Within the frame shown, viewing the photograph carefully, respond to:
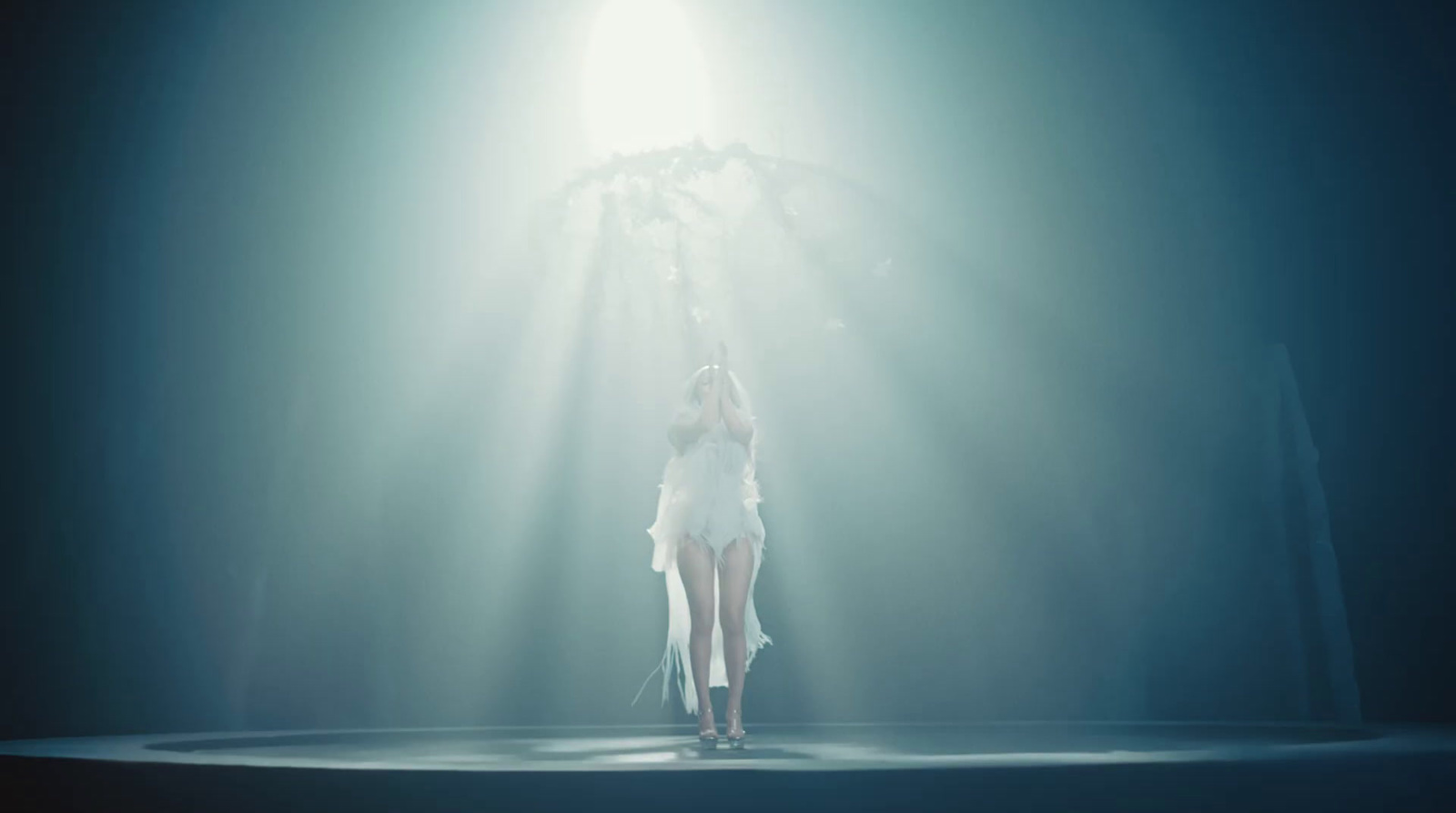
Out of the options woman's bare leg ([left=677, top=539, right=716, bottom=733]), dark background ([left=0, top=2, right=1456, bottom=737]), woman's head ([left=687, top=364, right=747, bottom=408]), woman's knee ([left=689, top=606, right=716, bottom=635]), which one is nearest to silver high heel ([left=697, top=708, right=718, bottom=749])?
woman's bare leg ([left=677, top=539, right=716, bottom=733])

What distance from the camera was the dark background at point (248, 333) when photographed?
217 inches

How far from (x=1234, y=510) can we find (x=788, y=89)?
3.40 metres

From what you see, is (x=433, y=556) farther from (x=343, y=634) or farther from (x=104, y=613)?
(x=104, y=613)

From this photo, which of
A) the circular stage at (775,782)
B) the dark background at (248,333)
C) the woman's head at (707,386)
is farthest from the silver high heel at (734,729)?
the dark background at (248,333)

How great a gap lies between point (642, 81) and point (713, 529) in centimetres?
367

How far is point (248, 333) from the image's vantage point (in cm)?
627

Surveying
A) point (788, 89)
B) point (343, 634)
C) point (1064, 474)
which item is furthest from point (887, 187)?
point (343, 634)

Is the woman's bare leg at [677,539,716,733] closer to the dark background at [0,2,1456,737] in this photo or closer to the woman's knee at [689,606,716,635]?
the woman's knee at [689,606,716,635]

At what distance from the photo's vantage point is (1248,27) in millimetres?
6191

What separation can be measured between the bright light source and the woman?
124 inches

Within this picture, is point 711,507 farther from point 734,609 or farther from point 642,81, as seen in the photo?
point 642,81

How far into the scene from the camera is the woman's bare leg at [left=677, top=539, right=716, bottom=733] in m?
3.84

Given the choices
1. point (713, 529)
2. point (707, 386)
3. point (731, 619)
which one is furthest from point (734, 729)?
point (707, 386)

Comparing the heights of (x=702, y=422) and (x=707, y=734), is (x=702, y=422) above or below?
above
